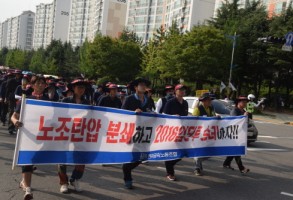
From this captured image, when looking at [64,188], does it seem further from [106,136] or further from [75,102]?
[75,102]

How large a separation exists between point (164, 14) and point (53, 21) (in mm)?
74549

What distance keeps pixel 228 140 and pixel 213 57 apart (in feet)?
109

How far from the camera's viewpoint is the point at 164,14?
93875 millimetres

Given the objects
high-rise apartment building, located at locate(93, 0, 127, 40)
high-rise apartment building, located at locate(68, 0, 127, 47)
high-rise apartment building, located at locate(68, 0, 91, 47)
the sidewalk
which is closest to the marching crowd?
the sidewalk

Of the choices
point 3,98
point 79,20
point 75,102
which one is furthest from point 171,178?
point 79,20

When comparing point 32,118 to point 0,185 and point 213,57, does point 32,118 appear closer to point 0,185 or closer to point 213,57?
point 0,185

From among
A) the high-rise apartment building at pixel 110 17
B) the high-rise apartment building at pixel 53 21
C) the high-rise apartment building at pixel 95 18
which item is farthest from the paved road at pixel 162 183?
the high-rise apartment building at pixel 53 21

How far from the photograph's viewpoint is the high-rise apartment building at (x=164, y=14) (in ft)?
259

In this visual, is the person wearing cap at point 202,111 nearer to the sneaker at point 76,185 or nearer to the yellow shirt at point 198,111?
the yellow shirt at point 198,111

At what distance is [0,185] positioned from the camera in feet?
19.8

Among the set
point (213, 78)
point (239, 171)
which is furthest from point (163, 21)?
point (239, 171)

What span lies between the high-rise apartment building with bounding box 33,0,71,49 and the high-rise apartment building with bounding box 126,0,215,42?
49607mm

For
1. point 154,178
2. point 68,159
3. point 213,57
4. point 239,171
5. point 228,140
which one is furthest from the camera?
point 213,57

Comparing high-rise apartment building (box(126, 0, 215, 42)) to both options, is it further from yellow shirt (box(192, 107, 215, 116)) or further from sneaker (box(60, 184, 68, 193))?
sneaker (box(60, 184, 68, 193))
